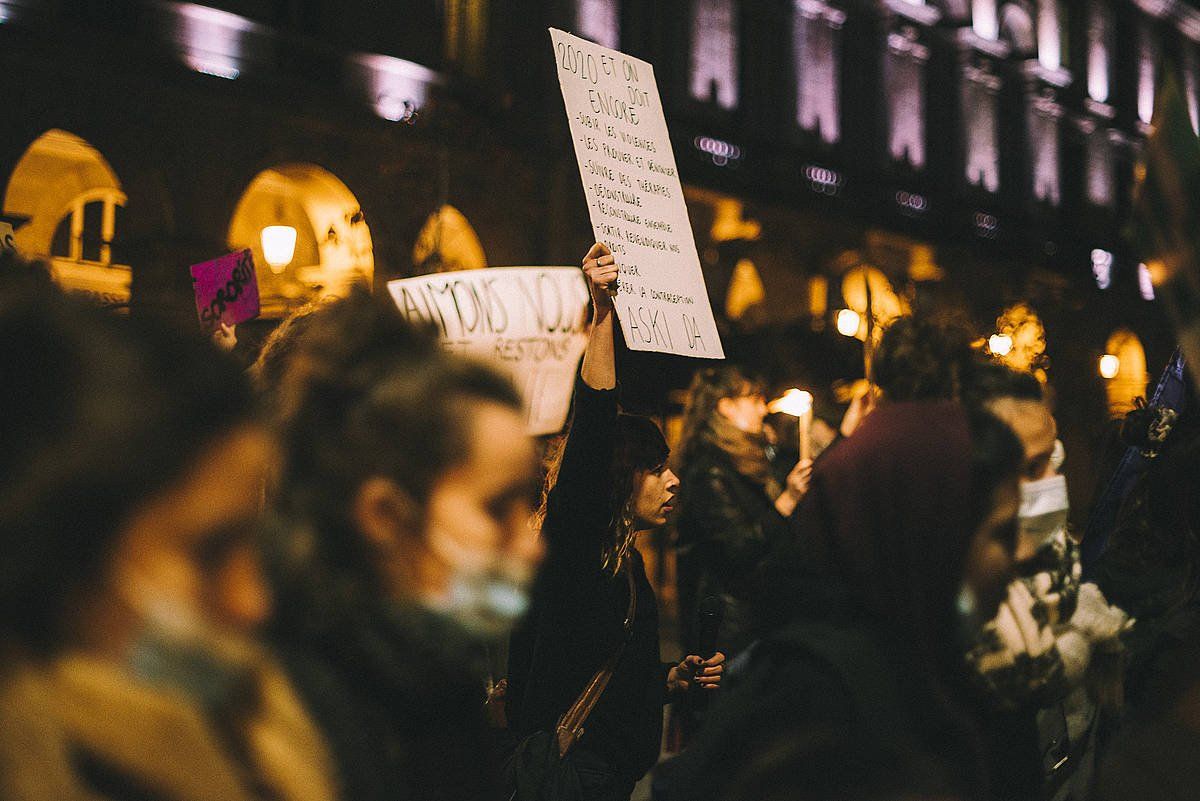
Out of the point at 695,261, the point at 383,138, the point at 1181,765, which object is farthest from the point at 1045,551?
the point at 383,138

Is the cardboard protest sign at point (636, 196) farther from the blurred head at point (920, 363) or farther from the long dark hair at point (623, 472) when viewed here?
the blurred head at point (920, 363)

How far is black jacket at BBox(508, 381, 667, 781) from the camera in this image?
3035mm

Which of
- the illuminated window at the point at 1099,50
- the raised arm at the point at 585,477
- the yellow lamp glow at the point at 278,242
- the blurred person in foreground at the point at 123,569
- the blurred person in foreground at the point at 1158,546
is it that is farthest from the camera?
the illuminated window at the point at 1099,50

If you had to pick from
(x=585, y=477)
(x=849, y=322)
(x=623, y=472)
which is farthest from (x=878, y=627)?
(x=849, y=322)

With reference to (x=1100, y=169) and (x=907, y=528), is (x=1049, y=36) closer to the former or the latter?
(x=1100, y=169)

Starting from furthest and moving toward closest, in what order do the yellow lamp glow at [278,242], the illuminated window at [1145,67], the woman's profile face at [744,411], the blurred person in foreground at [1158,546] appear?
the illuminated window at [1145,67], the yellow lamp glow at [278,242], the woman's profile face at [744,411], the blurred person in foreground at [1158,546]

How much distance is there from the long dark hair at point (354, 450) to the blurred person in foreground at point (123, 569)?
0.93 ft

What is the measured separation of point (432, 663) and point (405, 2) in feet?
51.5

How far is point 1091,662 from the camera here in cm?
303

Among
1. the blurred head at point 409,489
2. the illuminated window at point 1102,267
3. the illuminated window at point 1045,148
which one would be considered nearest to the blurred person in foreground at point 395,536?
the blurred head at point 409,489

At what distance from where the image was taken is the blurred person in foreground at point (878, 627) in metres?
1.94

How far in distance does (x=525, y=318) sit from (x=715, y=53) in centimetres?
1552

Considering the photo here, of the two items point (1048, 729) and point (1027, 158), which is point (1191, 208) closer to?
point (1048, 729)

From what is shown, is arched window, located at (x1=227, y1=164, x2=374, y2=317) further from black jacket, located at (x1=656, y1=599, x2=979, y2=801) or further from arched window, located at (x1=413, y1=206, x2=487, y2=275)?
black jacket, located at (x1=656, y1=599, x2=979, y2=801)
